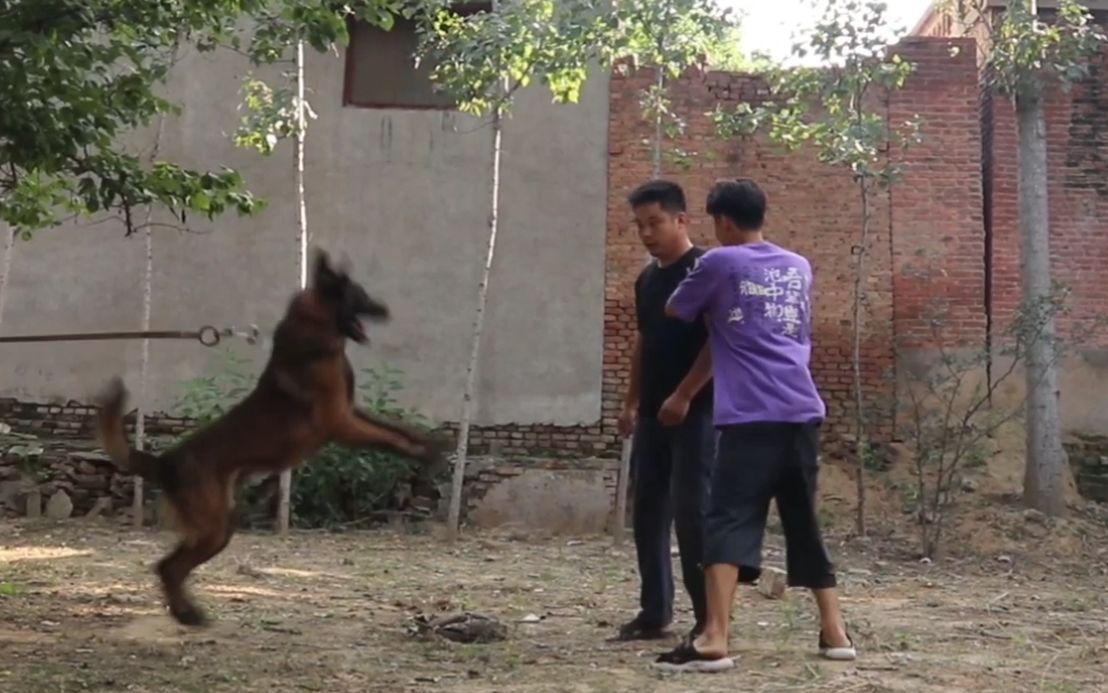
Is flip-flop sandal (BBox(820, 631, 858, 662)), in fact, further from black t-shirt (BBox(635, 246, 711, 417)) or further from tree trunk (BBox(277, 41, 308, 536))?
tree trunk (BBox(277, 41, 308, 536))

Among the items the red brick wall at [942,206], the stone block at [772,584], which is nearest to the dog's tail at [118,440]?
the stone block at [772,584]

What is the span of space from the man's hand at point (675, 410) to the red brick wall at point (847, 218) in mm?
7145

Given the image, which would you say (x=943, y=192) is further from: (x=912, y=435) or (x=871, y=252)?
(x=912, y=435)

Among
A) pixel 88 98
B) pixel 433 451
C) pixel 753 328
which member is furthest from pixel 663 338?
pixel 88 98

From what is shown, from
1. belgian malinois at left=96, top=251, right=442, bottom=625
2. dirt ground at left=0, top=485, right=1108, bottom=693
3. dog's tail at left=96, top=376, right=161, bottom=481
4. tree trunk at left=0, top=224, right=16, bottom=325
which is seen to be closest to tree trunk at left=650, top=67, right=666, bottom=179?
dirt ground at left=0, top=485, right=1108, bottom=693

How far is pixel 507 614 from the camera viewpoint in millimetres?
7199

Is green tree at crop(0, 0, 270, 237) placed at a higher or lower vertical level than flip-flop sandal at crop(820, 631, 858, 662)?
higher

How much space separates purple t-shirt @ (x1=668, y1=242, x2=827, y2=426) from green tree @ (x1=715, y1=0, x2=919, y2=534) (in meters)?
6.02

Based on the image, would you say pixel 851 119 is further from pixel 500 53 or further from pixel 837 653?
pixel 837 653

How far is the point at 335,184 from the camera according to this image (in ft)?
42.9

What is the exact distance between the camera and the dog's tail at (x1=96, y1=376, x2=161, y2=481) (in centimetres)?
576

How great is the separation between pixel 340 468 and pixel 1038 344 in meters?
5.76

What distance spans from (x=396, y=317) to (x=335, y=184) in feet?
4.42

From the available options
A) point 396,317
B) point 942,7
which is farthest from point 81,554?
point 942,7
